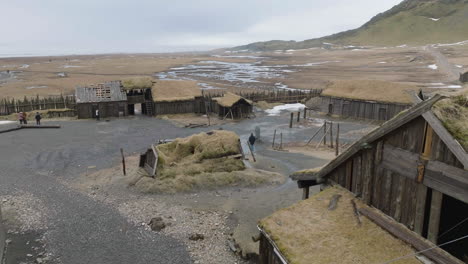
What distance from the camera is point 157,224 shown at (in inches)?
643

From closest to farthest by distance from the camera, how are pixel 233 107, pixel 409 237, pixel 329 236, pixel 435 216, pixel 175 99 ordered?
pixel 435 216
pixel 409 237
pixel 329 236
pixel 233 107
pixel 175 99

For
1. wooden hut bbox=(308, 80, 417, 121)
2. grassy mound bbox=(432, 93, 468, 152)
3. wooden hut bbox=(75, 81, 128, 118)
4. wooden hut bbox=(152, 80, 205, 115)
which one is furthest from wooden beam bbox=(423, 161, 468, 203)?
wooden hut bbox=(75, 81, 128, 118)

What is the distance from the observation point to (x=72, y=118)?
42.9 m

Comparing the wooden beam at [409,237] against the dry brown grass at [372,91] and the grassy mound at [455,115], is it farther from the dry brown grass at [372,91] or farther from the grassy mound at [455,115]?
the dry brown grass at [372,91]

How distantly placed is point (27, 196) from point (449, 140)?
69.9ft

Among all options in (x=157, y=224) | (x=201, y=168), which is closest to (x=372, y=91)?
(x=201, y=168)

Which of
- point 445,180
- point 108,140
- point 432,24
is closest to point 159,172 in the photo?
point 108,140

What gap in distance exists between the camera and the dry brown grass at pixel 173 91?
4486 cm

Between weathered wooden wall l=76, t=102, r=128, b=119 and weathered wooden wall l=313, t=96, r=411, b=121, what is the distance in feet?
86.2

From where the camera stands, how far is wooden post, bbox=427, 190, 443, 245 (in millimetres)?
7348

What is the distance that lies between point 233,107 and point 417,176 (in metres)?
35.0

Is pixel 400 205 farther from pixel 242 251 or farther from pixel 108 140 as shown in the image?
pixel 108 140

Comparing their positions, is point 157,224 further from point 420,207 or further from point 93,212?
point 420,207

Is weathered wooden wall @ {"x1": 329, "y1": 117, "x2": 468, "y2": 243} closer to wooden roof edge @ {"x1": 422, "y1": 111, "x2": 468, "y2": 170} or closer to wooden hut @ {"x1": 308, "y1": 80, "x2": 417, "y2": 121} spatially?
wooden roof edge @ {"x1": 422, "y1": 111, "x2": 468, "y2": 170}
